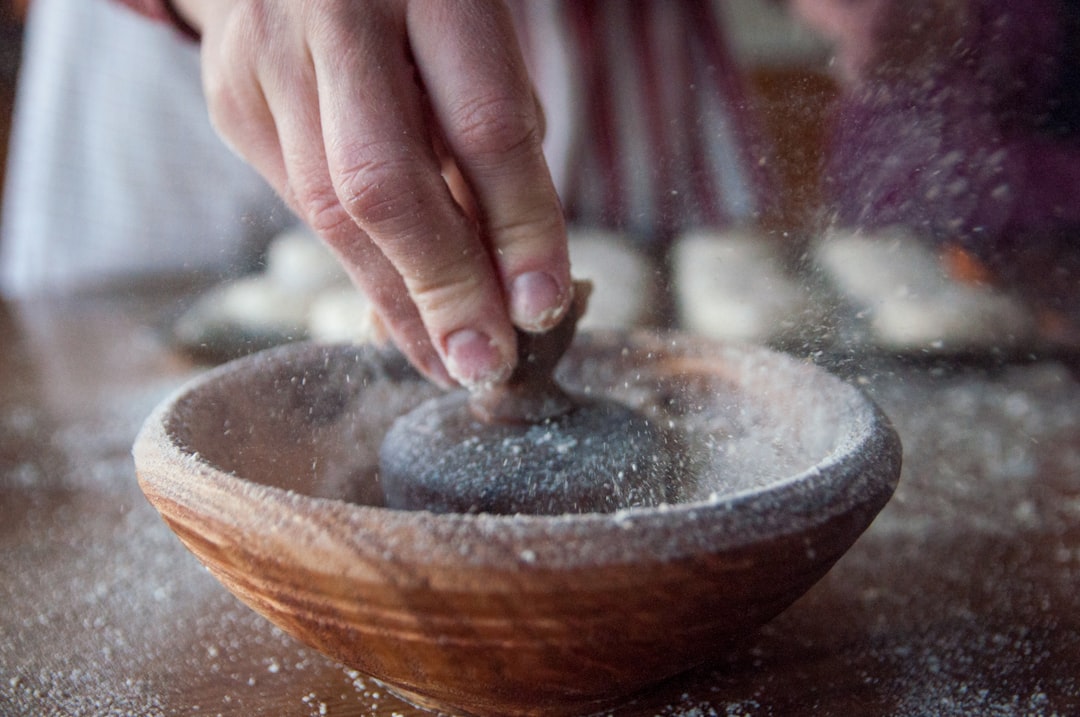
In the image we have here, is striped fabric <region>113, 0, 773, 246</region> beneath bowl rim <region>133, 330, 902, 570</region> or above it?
beneath

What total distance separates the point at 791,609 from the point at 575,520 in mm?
327

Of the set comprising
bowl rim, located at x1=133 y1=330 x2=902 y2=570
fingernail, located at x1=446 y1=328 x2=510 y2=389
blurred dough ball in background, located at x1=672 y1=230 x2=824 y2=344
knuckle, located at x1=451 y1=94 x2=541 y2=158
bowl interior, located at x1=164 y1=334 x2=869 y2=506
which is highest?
knuckle, located at x1=451 y1=94 x2=541 y2=158

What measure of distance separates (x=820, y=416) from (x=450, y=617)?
31 cm

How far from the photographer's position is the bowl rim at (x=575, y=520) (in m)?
0.39

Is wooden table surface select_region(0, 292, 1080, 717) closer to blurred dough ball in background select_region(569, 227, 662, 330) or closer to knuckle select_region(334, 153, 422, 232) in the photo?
knuckle select_region(334, 153, 422, 232)

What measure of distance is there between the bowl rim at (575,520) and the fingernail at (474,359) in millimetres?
166

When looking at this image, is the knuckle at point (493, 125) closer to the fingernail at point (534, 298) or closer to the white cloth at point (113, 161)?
the fingernail at point (534, 298)

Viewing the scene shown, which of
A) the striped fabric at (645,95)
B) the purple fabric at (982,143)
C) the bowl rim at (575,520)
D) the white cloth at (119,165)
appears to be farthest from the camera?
the white cloth at (119,165)

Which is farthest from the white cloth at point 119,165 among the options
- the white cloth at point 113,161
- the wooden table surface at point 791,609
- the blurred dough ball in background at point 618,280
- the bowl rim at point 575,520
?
the bowl rim at point 575,520

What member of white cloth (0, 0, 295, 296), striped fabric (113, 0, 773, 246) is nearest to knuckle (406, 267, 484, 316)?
striped fabric (113, 0, 773, 246)

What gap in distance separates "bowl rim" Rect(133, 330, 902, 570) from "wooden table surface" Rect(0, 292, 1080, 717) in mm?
160

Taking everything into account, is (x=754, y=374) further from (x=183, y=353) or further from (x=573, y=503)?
(x=183, y=353)

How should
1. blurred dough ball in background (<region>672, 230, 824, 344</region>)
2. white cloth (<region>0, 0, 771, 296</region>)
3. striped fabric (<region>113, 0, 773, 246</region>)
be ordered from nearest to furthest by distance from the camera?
1. blurred dough ball in background (<region>672, 230, 824, 344</region>)
2. striped fabric (<region>113, 0, 773, 246</region>)
3. white cloth (<region>0, 0, 771, 296</region>)

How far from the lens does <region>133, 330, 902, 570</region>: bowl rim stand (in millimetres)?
388
